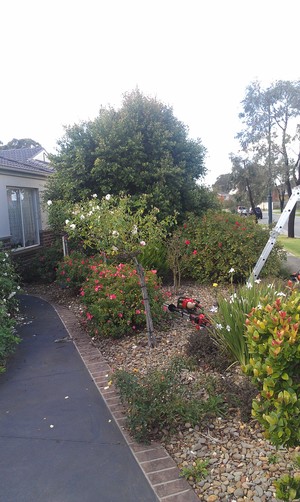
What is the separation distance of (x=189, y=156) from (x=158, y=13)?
441 centimetres

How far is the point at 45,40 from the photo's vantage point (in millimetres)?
7129

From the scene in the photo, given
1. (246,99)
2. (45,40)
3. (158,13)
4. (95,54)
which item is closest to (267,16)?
(158,13)

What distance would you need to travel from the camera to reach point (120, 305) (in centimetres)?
525

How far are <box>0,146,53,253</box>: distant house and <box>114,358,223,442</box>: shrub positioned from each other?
7277mm

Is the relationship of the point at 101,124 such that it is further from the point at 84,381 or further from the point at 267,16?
the point at 84,381

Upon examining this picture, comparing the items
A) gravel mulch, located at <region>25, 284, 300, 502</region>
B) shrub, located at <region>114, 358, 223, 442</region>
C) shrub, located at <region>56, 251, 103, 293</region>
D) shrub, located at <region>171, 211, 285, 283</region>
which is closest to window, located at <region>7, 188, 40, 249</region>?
shrub, located at <region>56, 251, 103, 293</region>

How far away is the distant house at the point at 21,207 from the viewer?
32.9 feet

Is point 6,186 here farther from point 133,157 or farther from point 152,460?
point 152,460

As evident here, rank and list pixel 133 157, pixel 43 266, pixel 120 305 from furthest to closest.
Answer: pixel 43 266
pixel 133 157
pixel 120 305

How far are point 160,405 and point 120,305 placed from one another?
2292 mm

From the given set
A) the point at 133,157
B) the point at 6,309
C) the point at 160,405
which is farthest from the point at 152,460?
the point at 133,157

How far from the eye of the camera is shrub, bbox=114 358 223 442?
3016 millimetres

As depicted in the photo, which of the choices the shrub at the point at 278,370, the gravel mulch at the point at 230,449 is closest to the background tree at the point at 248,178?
the gravel mulch at the point at 230,449

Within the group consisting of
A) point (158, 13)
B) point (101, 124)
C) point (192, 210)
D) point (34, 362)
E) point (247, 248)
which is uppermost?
point (158, 13)
